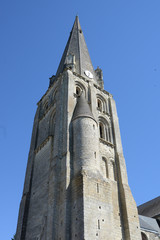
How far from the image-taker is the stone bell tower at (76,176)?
14.2 m

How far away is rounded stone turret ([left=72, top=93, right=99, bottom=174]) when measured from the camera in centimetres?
1648

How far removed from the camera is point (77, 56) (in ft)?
97.0

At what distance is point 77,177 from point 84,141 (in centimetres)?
313

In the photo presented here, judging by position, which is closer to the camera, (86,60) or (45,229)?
(45,229)

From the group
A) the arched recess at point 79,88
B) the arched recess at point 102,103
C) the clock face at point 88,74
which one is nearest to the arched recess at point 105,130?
the arched recess at point 102,103

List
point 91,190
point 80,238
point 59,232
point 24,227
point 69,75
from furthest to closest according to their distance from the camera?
1. point 69,75
2. point 24,227
3. point 91,190
4. point 59,232
5. point 80,238

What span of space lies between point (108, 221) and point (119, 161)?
20.9 ft

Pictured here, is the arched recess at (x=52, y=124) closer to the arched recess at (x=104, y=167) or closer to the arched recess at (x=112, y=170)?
the arched recess at (x=104, y=167)

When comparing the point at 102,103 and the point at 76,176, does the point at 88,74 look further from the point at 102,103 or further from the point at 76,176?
the point at 76,176

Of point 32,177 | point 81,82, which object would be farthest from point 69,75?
point 32,177

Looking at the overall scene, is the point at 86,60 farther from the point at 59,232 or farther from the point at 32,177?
the point at 59,232

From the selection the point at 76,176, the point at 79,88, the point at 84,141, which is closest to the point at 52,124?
the point at 79,88

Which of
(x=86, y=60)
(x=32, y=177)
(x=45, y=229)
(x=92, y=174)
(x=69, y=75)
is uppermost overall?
(x=86, y=60)

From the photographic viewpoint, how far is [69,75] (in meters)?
23.5
